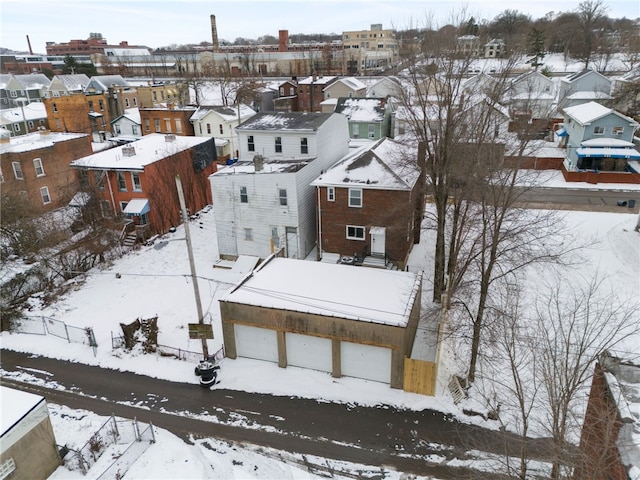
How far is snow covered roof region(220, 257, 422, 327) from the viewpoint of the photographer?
59.1 feet

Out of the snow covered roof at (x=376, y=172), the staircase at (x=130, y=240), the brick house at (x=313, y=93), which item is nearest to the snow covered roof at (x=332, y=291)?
the snow covered roof at (x=376, y=172)

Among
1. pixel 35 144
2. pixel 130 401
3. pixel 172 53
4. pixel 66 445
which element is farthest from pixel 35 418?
pixel 172 53

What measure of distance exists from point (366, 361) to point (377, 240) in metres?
9.01

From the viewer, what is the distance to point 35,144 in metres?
38.1

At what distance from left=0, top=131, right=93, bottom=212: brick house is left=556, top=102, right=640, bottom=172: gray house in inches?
1751

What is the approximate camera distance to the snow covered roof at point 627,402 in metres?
9.29

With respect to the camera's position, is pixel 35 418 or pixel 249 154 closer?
pixel 35 418

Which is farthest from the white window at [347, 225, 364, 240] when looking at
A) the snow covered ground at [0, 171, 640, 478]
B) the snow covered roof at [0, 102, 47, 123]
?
the snow covered roof at [0, 102, 47, 123]

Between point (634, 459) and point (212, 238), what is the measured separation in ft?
90.9

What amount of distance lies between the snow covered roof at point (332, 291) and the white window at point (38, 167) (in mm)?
26646

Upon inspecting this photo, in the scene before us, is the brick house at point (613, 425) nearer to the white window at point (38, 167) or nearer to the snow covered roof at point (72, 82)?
the white window at point (38, 167)

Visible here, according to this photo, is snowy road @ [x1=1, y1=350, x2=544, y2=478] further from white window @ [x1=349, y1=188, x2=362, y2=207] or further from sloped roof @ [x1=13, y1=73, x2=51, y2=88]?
sloped roof @ [x1=13, y1=73, x2=51, y2=88]

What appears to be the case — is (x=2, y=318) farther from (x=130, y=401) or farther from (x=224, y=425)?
(x=224, y=425)

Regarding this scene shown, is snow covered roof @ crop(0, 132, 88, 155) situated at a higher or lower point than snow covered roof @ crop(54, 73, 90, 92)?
lower
